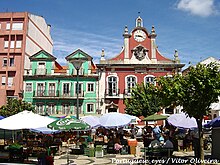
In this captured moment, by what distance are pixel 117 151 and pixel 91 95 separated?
19639mm

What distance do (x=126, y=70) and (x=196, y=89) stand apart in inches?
962

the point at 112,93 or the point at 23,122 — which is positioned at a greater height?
the point at 112,93

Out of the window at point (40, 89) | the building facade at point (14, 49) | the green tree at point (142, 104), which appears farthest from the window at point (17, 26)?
the green tree at point (142, 104)

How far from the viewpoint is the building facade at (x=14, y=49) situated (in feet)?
117

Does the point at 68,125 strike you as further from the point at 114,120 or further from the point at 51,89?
the point at 51,89

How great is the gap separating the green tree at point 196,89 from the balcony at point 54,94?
79.8 ft

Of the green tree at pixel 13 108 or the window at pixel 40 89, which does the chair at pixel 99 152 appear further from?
the window at pixel 40 89

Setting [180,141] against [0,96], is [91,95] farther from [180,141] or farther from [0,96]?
[180,141]

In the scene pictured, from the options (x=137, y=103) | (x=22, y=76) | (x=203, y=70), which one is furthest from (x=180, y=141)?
(x=22, y=76)

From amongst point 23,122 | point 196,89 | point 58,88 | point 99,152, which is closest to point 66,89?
point 58,88

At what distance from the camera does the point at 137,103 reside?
2886cm

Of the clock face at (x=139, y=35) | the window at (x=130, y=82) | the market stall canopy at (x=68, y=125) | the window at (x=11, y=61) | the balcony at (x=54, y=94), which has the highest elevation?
the clock face at (x=139, y=35)

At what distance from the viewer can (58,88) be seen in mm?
34781

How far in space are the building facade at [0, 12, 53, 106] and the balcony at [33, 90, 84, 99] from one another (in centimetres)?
232
